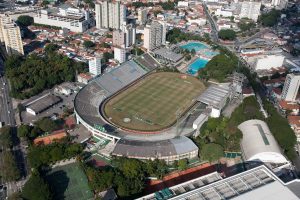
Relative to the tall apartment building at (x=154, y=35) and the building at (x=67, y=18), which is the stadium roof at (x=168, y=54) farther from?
the building at (x=67, y=18)

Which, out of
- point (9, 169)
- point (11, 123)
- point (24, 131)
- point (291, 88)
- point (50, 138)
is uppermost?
point (291, 88)

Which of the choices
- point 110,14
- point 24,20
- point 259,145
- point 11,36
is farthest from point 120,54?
point 259,145

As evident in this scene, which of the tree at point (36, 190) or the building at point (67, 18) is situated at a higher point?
the building at point (67, 18)

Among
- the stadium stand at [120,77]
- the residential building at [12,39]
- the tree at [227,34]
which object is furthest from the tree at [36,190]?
the tree at [227,34]

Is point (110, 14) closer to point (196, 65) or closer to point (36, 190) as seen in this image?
point (196, 65)

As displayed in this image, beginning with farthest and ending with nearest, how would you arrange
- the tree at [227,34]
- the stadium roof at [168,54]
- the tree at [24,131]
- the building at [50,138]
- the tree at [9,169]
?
the tree at [227,34], the stadium roof at [168,54], the building at [50,138], the tree at [24,131], the tree at [9,169]

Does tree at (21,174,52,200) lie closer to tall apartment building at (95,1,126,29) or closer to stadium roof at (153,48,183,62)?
stadium roof at (153,48,183,62)
